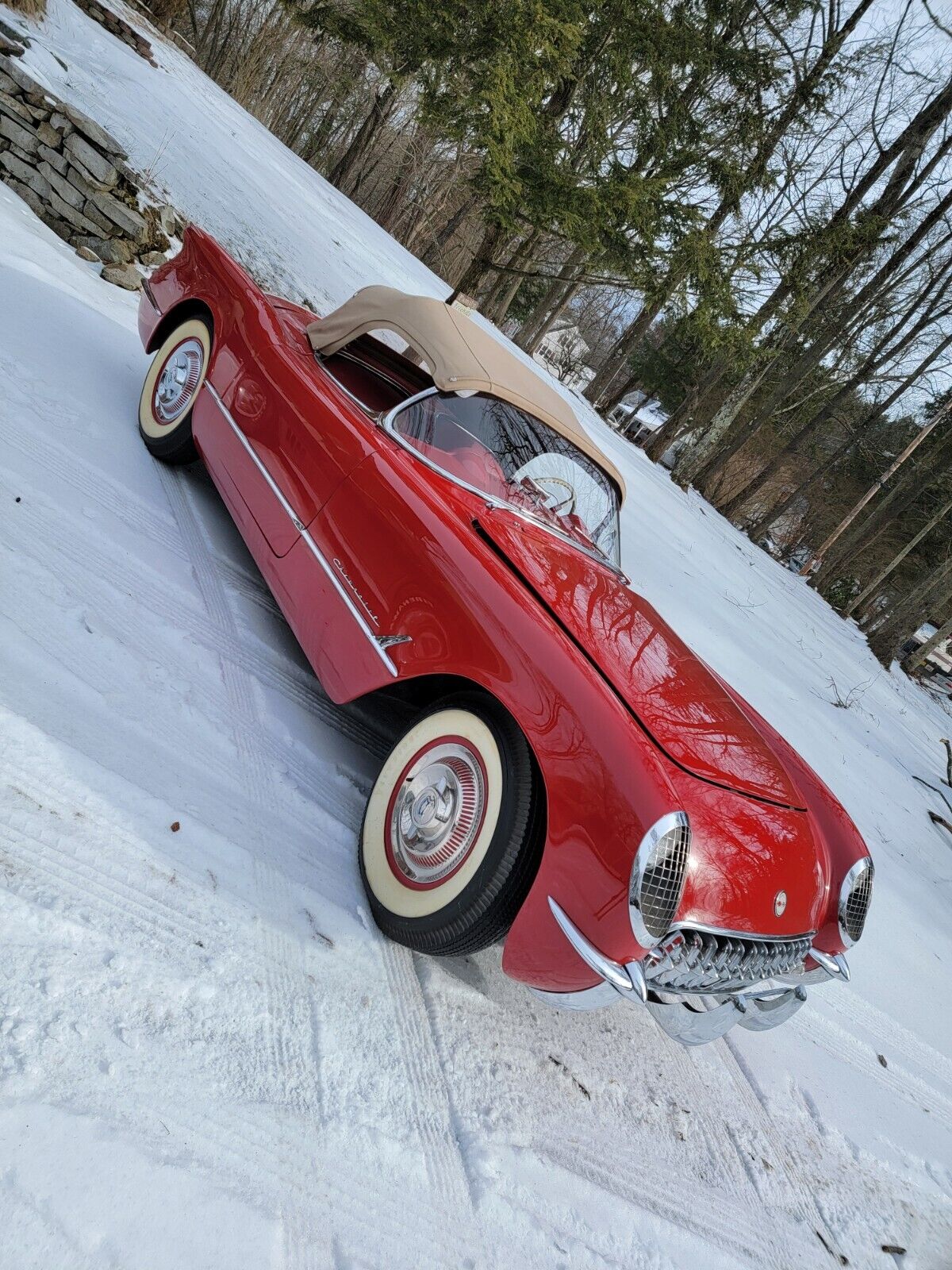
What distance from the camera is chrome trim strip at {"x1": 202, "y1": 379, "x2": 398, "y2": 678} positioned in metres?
2.41

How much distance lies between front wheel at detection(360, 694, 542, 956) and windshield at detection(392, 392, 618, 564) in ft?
3.37

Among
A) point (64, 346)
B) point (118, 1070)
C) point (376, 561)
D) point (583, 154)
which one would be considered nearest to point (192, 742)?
point (376, 561)

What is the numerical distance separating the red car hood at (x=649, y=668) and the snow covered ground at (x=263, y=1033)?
0.98 m

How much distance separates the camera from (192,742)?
233cm

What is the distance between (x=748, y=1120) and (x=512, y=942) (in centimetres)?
121

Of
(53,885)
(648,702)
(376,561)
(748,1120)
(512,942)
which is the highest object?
(648,702)

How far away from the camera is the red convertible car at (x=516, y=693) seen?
1831 millimetres

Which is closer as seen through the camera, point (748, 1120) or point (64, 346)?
point (748, 1120)

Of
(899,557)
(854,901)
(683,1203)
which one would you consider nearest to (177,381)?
(854,901)

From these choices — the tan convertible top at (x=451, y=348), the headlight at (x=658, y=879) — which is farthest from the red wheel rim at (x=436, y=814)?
the tan convertible top at (x=451, y=348)

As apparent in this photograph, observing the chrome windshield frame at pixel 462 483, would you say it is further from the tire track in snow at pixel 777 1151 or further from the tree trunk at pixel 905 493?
the tree trunk at pixel 905 493

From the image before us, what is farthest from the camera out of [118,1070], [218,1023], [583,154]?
[583,154]

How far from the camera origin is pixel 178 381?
375cm

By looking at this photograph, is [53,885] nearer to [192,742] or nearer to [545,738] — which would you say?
[192,742]
